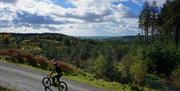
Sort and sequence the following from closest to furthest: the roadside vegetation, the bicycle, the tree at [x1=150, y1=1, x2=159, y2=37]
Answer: the bicycle < the roadside vegetation < the tree at [x1=150, y1=1, x2=159, y2=37]

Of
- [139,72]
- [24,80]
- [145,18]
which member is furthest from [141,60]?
[145,18]

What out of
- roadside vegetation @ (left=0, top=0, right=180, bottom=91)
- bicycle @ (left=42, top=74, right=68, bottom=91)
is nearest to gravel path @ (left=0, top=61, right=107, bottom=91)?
bicycle @ (left=42, top=74, right=68, bottom=91)

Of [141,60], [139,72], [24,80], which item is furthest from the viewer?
[141,60]

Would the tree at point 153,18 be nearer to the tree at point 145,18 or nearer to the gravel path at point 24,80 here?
the tree at point 145,18

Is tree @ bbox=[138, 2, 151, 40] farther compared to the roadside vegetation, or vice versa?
tree @ bbox=[138, 2, 151, 40]

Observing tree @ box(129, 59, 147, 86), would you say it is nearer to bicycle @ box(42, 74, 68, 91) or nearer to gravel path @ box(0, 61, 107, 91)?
gravel path @ box(0, 61, 107, 91)

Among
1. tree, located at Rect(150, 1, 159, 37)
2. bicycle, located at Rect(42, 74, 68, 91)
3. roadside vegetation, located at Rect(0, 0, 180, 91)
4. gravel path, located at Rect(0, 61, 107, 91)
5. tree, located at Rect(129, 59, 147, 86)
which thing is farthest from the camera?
tree, located at Rect(150, 1, 159, 37)

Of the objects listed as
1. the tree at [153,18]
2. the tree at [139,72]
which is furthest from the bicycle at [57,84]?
the tree at [153,18]

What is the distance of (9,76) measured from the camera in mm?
27125

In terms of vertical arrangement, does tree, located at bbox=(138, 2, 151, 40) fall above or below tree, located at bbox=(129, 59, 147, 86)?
above

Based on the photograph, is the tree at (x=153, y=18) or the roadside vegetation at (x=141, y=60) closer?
the roadside vegetation at (x=141, y=60)

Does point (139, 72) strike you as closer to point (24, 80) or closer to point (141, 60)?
point (141, 60)

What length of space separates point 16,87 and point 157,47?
196ft

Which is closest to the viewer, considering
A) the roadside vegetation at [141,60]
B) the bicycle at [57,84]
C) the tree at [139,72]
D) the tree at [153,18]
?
the bicycle at [57,84]
